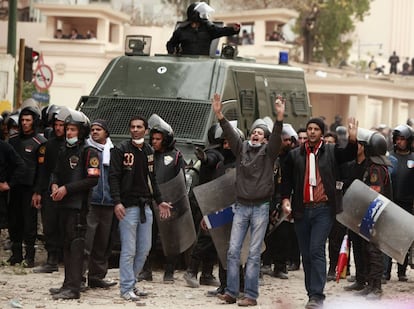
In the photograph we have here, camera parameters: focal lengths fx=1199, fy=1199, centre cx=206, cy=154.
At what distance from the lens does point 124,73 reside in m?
16.0

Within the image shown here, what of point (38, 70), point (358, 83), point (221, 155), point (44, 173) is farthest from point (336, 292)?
point (358, 83)

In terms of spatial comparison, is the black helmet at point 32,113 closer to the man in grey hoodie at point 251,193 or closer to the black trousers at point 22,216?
the black trousers at point 22,216

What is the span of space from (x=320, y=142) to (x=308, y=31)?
1471 inches

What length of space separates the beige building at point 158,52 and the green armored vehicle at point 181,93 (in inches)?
755

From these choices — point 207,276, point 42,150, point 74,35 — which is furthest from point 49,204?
point 74,35

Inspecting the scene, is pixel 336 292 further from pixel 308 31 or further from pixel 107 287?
pixel 308 31

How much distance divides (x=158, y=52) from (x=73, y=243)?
26.3 metres

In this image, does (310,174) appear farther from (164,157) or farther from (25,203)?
(25,203)

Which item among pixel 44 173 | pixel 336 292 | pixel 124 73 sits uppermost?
pixel 124 73

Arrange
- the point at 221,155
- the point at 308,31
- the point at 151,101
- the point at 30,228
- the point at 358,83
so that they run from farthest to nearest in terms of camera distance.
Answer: the point at 308,31
the point at 358,83
the point at 151,101
the point at 30,228
the point at 221,155

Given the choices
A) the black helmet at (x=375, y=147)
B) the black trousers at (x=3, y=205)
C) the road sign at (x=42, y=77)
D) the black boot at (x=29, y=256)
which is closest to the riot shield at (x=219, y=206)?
the black helmet at (x=375, y=147)

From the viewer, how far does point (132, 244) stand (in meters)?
12.1

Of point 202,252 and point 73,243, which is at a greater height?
point 73,243

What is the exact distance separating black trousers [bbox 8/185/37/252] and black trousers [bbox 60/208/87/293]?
7.69 ft
